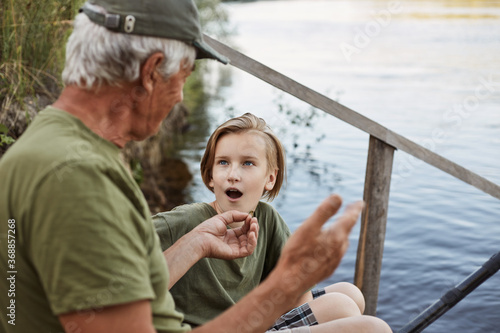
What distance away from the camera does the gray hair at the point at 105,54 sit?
119 centimetres

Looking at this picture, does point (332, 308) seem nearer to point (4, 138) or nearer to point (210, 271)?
point (210, 271)

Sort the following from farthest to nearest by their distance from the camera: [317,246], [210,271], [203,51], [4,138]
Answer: [4,138], [210,271], [203,51], [317,246]

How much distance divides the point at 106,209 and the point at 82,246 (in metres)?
0.08

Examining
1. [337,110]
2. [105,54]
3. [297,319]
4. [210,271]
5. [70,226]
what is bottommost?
[297,319]

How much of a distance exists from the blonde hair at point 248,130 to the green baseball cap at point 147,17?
939 millimetres

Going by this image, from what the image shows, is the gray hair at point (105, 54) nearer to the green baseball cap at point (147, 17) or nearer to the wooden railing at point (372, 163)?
the green baseball cap at point (147, 17)

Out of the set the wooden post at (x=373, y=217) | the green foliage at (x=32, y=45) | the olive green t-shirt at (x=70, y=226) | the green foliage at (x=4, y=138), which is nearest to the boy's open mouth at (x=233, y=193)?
the wooden post at (x=373, y=217)

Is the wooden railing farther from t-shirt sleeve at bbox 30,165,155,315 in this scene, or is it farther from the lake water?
t-shirt sleeve at bbox 30,165,155,315

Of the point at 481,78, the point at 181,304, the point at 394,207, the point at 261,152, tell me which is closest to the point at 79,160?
the point at 181,304

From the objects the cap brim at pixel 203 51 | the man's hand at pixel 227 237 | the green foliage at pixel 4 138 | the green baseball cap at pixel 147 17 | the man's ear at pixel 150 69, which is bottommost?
the man's hand at pixel 227 237

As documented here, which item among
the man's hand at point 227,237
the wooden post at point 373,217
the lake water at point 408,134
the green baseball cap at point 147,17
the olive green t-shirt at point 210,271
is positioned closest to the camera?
the green baseball cap at point 147,17

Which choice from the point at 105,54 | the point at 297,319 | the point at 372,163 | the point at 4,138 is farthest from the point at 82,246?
the point at 4,138

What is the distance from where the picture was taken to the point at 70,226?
1.04 meters

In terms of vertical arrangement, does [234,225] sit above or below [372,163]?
below
